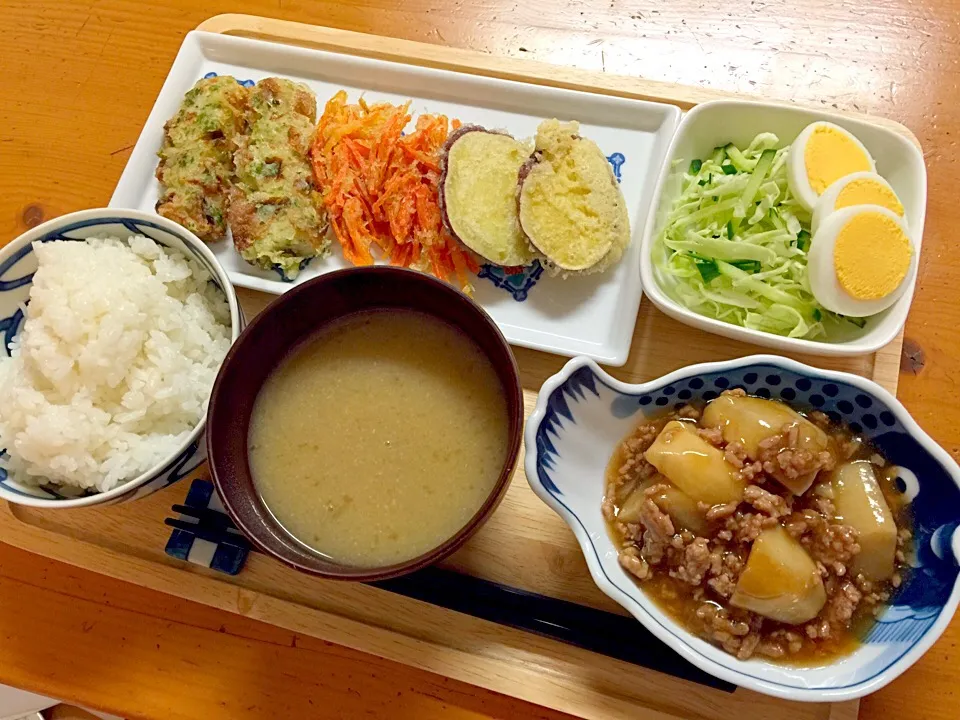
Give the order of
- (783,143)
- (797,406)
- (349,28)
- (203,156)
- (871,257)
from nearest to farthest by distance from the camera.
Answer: (797,406) < (871,257) < (783,143) < (203,156) < (349,28)

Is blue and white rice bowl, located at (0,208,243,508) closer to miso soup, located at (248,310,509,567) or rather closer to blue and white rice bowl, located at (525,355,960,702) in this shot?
miso soup, located at (248,310,509,567)

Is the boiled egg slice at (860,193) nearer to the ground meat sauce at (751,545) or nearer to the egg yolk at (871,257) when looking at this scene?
the egg yolk at (871,257)

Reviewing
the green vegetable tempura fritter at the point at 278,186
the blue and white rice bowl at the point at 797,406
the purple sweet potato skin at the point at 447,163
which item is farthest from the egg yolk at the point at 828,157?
the green vegetable tempura fritter at the point at 278,186

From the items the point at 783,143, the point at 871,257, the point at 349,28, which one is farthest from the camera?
the point at 349,28

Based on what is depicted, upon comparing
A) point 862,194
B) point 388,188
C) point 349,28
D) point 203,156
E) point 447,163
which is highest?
point 862,194

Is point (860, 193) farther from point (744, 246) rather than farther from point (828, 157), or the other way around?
point (744, 246)

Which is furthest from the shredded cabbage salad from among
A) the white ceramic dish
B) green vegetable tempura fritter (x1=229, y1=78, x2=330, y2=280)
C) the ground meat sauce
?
green vegetable tempura fritter (x1=229, y1=78, x2=330, y2=280)

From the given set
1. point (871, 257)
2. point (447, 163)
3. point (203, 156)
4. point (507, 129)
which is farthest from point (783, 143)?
point (203, 156)

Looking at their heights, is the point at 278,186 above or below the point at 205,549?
above
